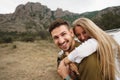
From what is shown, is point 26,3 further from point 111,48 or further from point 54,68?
point 111,48

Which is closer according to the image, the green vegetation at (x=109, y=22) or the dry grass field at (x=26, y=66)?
the dry grass field at (x=26, y=66)

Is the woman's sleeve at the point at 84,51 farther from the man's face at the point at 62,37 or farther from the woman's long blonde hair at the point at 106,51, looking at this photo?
the man's face at the point at 62,37

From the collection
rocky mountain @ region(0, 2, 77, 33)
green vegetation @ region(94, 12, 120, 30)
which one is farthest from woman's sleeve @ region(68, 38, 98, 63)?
rocky mountain @ region(0, 2, 77, 33)

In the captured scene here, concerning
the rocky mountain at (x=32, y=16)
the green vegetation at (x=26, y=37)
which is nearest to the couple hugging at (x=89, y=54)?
the green vegetation at (x=26, y=37)

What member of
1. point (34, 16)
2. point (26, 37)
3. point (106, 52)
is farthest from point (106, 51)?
point (34, 16)

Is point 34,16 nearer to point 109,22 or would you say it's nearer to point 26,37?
point 26,37

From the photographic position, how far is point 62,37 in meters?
3.03

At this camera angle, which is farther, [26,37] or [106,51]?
[26,37]

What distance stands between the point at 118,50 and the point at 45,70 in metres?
11.3

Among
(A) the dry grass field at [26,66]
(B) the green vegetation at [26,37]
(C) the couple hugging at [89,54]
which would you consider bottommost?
(B) the green vegetation at [26,37]

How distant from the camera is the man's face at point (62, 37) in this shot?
3014 millimetres

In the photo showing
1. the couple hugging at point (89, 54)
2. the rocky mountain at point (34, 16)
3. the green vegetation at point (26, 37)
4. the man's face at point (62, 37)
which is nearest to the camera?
the couple hugging at point (89, 54)

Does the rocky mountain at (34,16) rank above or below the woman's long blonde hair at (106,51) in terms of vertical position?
below

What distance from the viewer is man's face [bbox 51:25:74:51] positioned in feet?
9.89
